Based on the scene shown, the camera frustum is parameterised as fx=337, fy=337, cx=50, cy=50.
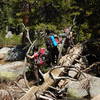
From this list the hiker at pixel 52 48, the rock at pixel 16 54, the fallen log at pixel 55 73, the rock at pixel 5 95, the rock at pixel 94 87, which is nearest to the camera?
the fallen log at pixel 55 73

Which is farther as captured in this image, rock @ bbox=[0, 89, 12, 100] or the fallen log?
rock @ bbox=[0, 89, 12, 100]

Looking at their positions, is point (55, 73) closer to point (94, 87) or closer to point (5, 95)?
point (94, 87)

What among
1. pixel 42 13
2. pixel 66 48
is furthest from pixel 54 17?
pixel 66 48

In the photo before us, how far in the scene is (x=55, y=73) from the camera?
1498 centimetres

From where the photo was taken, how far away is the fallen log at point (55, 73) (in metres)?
12.9

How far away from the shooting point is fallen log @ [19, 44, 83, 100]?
12886 mm

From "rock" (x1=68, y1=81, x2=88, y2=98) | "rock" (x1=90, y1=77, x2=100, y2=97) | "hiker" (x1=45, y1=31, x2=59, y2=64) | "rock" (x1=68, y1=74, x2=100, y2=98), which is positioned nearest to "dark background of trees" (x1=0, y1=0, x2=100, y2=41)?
"hiker" (x1=45, y1=31, x2=59, y2=64)

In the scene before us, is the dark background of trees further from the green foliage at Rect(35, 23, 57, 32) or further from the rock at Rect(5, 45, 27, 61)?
the rock at Rect(5, 45, 27, 61)

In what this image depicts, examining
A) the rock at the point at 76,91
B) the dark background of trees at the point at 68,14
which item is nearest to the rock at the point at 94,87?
the rock at the point at 76,91

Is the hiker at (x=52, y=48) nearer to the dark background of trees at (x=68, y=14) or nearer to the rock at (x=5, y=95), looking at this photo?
the dark background of trees at (x=68, y=14)

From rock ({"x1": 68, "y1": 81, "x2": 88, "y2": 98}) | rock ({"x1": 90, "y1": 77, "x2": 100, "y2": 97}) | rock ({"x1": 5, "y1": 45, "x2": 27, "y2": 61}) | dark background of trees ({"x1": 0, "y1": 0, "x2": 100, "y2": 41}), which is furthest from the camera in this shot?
rock ({"x1": 5, "y1": 45, "x2": 27, "y2": 61})

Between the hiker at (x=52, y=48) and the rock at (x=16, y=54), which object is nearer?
the hiker at (x=52, y=48)

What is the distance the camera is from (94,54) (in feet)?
63.1

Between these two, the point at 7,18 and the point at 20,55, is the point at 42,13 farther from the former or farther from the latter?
the point at 7,18
